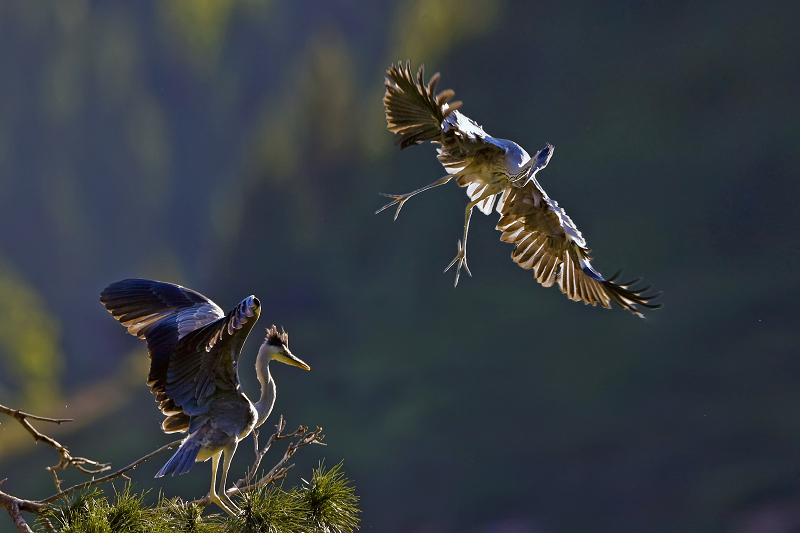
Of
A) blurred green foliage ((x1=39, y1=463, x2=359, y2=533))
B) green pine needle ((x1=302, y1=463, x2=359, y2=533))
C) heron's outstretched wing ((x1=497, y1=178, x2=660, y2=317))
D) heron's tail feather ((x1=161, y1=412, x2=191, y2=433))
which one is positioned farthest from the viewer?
heron's outstretched wing ((x1=497, y1=178, x2=660, y2=317))

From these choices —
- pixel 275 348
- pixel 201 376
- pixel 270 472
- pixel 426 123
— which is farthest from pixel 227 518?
pixel 426 123

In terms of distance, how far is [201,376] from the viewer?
9.03 ft

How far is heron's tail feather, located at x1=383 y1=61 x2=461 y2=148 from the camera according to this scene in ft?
10.1

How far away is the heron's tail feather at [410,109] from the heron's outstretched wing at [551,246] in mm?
614

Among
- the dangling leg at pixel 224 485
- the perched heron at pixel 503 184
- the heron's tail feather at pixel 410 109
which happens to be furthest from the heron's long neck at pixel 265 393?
the heron's tail feather at pixel 410 109

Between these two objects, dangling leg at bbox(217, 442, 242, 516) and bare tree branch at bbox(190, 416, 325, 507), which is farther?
dangling leg at bbox(217, 442, 242, 516)

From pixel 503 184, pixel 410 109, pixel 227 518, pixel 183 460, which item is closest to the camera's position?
pixel 227 518

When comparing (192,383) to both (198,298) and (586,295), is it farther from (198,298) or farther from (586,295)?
(586,295)

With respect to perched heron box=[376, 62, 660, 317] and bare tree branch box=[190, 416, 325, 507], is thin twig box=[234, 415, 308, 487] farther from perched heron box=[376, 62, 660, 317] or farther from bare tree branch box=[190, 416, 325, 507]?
perched heron box=[376, 62, 660, 317]

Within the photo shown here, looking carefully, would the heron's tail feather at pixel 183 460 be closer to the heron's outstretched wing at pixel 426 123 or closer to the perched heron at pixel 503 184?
the perched heron at pixel 503 184

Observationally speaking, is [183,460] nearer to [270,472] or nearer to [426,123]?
[270,472]

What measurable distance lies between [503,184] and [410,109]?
499 mm

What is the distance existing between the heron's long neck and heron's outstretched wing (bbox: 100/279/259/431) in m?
0.21

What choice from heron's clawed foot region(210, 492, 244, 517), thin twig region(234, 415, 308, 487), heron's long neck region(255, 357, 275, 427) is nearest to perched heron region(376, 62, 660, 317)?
heron's long neck region(255, 357, 275, 427)
